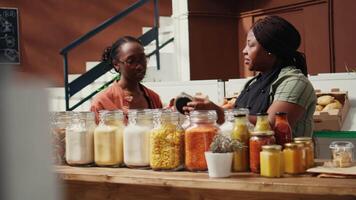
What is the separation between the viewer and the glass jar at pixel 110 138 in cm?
177

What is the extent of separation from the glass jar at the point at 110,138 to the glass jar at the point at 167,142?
154mm

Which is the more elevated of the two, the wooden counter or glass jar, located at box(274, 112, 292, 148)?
glass jar, located at box(274, 112, 292, 148)

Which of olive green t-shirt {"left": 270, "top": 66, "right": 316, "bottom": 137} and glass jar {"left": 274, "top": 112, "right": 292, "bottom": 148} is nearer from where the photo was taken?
glass jar {"left": 274, "top": 112, "right": 292, "bottom": 148}

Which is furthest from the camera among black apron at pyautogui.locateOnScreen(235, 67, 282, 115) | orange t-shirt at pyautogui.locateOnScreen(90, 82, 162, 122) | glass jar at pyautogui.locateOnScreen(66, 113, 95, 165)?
orange t-shirt at pyautogui.locateOnScreen(90, 82, 162, 122)

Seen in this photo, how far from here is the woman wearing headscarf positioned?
72.9 inches

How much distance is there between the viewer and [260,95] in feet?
6.55

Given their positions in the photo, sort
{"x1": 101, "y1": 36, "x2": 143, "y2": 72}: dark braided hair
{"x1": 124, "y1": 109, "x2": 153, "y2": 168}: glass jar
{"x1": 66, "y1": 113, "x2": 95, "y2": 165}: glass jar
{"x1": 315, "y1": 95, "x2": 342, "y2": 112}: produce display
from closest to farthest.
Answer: {"x1": 124, "y1": 109, "x2": 153, "y2": 168}: glass jar
{"x1": 66, "y1": 113, "x2": 95, "y2": 165}: glass jar
{"x1": 101, "y1": 36, "x2": 143, "y2": 72}: dark braided hair
{"x1": 315, "y1": 95, "x2": 342, "y2": 112}: produce display

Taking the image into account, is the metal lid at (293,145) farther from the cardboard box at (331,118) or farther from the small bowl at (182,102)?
the cardboard box at (331,118)

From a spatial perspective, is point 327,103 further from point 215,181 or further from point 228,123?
point 215,181

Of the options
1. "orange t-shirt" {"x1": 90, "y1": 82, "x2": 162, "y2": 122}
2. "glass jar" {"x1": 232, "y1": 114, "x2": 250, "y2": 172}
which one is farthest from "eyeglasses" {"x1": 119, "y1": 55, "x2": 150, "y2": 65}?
"glass jar" {"x1": 232, "y1": 114, "x2": 250, "y2": 172}

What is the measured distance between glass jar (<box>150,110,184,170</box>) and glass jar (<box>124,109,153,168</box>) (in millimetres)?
44

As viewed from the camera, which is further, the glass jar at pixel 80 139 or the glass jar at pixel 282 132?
the glass jar at pixel 80 139

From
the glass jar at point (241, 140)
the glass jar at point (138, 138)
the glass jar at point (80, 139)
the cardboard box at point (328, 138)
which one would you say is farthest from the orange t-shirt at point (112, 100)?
Answer: the cardboard box at point (328, 138)

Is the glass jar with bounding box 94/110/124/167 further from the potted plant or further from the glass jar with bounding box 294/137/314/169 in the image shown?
the glass jar with bounding box 294/137/314/169
